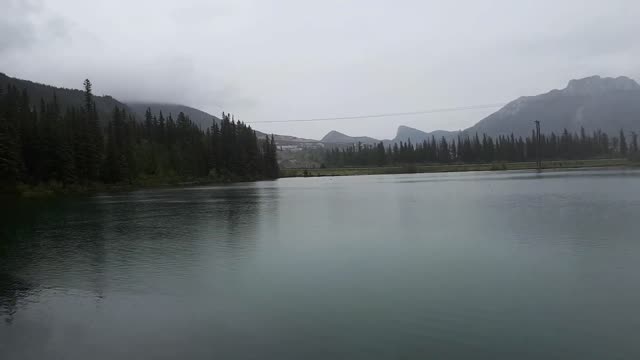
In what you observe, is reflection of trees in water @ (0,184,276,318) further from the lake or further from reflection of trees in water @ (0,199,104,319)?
the lake

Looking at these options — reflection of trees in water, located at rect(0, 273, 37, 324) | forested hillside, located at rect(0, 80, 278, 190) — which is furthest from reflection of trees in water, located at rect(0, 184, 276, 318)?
forested hillside, located at rect(0, 80, 278, 190)

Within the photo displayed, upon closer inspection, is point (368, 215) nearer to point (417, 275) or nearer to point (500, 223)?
point (500, 223)

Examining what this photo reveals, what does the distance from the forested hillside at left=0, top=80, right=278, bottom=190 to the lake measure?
232 ft

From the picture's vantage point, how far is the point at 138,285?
20.6m

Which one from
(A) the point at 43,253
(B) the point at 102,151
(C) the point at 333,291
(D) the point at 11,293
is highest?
(B) the point at 102,151

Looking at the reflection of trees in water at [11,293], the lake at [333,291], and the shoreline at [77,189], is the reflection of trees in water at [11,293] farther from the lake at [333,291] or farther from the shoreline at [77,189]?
the shoreline at [77,189]

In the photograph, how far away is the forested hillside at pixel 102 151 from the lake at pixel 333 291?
7084cm

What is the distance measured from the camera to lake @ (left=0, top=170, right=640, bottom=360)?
518 inches

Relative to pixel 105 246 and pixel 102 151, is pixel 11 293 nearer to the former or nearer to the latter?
pixel 105 246

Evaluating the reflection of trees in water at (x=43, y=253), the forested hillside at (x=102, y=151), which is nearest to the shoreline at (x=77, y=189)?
the forested hillside at (x=102, y=151)

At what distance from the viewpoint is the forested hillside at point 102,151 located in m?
99.9

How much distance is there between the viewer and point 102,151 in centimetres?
12231

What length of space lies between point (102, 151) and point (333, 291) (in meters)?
120

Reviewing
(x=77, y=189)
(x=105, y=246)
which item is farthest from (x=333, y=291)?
(x=77, y=189)
